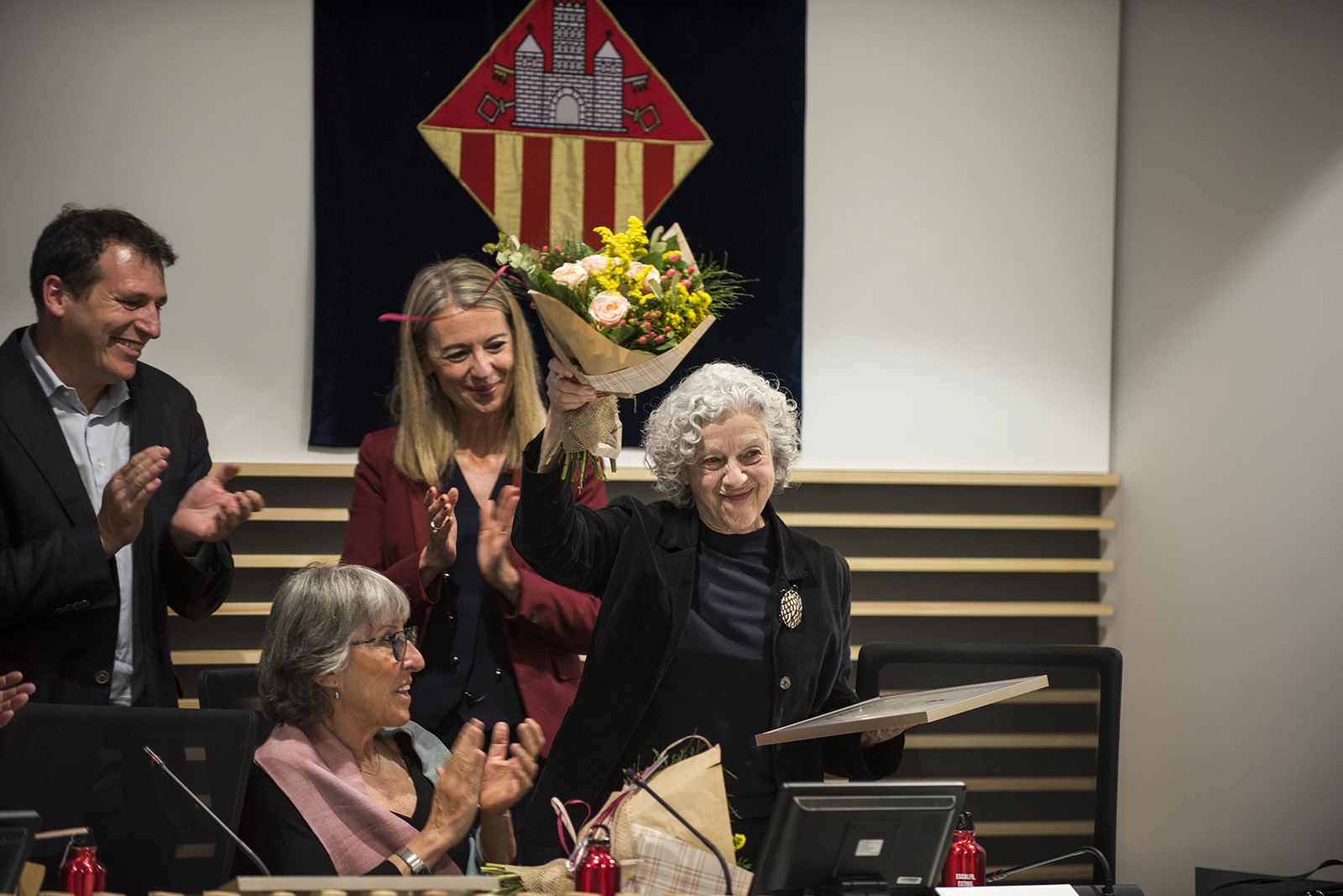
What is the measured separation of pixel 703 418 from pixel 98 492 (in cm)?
152

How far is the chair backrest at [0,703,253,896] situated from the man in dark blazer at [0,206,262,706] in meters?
0.60

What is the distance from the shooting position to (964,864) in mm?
2455

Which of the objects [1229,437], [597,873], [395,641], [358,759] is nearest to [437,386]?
[395,641]

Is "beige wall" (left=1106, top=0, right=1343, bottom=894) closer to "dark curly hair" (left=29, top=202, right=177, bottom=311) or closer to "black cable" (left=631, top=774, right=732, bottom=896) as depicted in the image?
"black cable" (left=631, top=774, right=732, bottom=896)

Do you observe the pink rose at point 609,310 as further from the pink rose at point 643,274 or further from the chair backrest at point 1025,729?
the chair backrest at point 1025,729

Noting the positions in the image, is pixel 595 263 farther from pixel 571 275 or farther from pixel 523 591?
pixel 523 591

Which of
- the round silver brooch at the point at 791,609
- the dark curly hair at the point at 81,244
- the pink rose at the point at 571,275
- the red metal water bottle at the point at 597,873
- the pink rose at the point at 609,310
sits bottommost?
the red metal water bottle at the point at 597,873

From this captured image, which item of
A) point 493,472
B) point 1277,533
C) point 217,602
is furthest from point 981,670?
point 217,602

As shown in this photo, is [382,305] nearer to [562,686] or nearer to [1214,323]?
[562,686]

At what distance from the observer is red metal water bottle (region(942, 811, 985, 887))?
245cm

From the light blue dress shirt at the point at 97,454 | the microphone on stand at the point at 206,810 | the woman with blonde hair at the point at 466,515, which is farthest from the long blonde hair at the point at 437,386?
the microphone on stand at the point at 206,810

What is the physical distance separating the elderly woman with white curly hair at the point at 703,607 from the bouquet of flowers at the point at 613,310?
66 millimetres

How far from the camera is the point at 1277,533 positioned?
13.6 ft

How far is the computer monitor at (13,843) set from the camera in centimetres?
185
